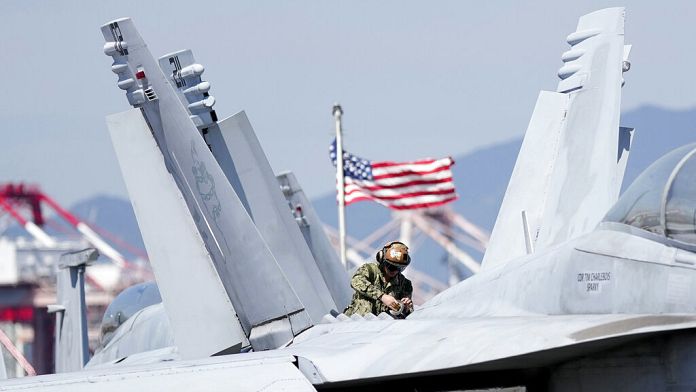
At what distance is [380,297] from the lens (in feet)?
31.7

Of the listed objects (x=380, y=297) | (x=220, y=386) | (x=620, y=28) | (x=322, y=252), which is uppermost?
(x=620, y=28)

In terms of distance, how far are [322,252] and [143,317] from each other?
2.28m

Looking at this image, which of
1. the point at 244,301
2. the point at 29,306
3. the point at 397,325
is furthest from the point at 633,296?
the point at 29,306

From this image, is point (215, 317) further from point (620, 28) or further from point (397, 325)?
point (620, 28)

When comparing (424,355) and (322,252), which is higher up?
(322,252)

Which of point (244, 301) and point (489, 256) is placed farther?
point (489, 256)

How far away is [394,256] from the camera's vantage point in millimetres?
9617

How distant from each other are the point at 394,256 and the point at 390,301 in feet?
1.12

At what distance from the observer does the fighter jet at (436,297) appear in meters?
6.37

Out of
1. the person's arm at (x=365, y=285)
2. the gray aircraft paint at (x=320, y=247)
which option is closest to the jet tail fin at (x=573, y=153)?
the person's arm at (x=365, y=285)

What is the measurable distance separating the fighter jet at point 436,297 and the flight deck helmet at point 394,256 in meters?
0.47

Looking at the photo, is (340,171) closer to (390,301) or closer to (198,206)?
(198,206)

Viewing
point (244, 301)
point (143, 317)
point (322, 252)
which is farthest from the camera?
point (322, 252)

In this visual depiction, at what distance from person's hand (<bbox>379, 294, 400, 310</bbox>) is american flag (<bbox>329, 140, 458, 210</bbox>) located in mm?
12564
